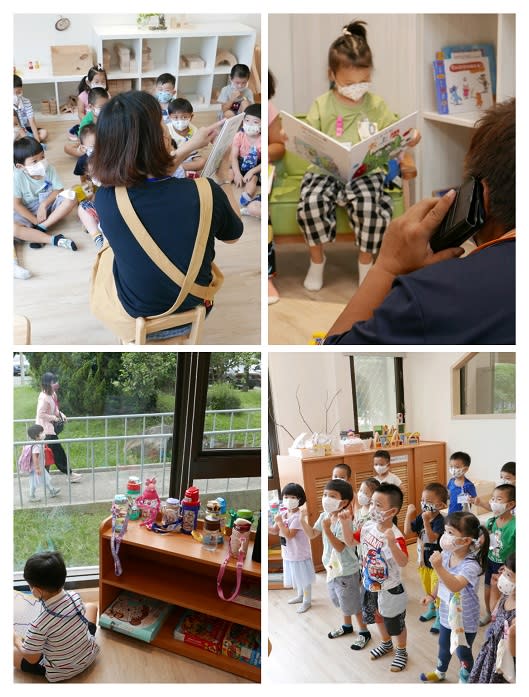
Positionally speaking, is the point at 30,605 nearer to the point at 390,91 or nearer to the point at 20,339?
the point at 20,339

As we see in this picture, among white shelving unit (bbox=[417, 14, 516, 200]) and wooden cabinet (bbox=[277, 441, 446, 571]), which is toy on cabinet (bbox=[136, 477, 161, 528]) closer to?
wooden cabinet (bbox=[277, 441, 446, 571])

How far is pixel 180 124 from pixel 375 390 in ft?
2.30

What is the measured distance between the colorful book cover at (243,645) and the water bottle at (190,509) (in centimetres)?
27

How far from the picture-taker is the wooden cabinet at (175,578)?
5.64ft

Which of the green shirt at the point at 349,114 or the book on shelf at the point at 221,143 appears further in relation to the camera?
the green shirt at the point at 349,114

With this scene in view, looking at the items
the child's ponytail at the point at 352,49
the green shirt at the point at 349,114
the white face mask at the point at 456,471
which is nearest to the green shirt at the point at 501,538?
the white face mask at the point at 456,471

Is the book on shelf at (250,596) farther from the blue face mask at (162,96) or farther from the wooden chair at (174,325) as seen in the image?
the blue face mask at (162,96)

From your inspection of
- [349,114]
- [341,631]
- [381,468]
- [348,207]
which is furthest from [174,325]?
[349,114]

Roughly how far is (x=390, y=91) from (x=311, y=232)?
80 cm

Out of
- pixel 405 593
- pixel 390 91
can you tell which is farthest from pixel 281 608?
pixel 390 91

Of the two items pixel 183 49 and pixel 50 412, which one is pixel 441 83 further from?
pixel 50 412

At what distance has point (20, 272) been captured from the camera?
1649mm

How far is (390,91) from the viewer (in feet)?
9.14
